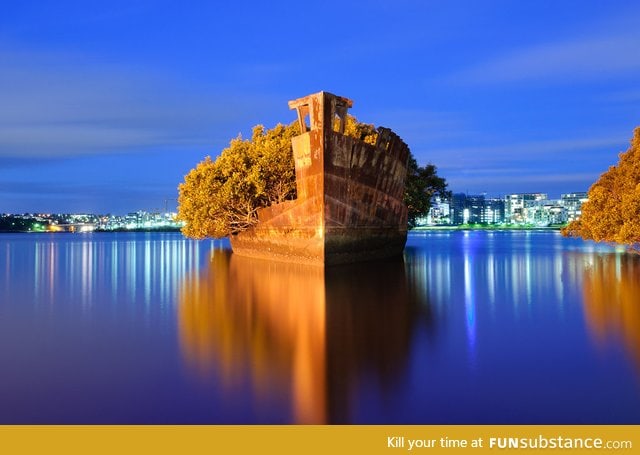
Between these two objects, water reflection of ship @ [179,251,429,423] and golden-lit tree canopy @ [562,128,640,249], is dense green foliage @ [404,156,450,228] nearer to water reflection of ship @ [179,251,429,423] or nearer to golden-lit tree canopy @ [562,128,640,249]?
golden-lit tree canopy @ [562,128,640,249]

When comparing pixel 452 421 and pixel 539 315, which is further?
pixel 539 315

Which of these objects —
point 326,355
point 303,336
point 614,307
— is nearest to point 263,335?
point 303,336

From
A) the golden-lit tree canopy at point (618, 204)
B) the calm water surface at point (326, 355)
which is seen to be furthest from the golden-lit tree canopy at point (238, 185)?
the golden-lit tree canopy at point (618, 204)

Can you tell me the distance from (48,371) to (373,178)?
21374 millimetres

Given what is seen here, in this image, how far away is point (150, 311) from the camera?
15844mm

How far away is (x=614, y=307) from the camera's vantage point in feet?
49.8

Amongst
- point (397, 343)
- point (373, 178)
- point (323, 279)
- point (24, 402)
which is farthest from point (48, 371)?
point (373, 178)

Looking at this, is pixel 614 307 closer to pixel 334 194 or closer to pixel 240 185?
pixel 334 194

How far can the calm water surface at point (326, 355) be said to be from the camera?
6922 mm

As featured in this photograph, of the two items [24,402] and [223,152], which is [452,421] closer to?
[24,402]

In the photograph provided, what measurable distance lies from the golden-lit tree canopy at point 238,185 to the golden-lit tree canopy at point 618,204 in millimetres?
15769

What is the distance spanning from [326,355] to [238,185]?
23.4m

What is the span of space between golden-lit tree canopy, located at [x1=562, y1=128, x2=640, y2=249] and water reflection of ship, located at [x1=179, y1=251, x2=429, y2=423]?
37.2 feet
